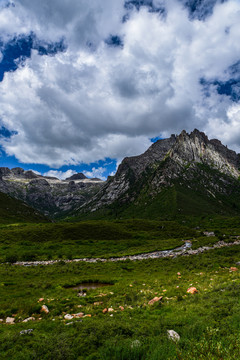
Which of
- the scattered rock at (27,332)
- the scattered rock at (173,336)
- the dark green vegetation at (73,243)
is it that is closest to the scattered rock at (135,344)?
the scattered rock at (173,336)

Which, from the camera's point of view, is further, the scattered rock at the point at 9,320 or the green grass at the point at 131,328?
the scattered rock at the point at 9,320

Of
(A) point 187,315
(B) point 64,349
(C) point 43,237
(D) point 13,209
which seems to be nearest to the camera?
(B) point 64,349

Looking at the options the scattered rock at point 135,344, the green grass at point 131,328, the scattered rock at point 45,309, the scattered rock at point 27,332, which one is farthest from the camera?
the scattered rock at point 45,309

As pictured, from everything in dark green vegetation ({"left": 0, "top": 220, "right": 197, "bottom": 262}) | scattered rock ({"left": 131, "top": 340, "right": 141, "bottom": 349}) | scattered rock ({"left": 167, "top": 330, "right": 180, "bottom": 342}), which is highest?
scattered rock ({"left": 131, "top": 340, "right": 141, "bottom": 349})

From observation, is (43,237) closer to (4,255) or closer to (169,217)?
(4,255)

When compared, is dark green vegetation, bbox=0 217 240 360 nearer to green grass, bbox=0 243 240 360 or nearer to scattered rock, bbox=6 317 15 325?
green grass, bbox=0 243 240 360

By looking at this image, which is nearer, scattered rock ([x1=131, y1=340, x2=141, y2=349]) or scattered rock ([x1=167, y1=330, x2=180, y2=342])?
scattered rock ([x1=131, y1=340, x2=141, y2=349])

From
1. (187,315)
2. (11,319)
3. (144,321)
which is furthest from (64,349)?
(11,319)

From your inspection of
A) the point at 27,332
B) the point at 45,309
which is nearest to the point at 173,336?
the point at 27,332

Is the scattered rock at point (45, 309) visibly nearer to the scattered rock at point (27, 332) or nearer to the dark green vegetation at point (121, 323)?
the dark green vegetation at point (121, 323)

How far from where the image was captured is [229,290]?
14297 millimetres

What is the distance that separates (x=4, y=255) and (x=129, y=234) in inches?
1897

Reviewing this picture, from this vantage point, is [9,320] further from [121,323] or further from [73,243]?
[73,243]

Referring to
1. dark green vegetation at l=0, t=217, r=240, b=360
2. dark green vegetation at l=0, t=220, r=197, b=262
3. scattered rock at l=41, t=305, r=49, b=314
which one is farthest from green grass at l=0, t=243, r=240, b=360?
dark green vegetation at l=0, t=220, r=197, b=262
